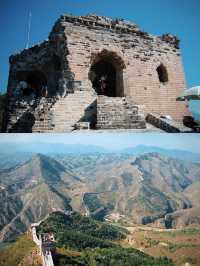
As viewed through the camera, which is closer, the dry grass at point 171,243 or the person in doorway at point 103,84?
the dry grass at point 171,243

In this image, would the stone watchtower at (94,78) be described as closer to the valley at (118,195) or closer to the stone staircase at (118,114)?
the stone staircase at (118,114)

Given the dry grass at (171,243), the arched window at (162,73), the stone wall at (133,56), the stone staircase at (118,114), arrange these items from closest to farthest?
the dry grass at (171,243), the stone staircase at (118,114), the stone wall at (133,56), the arched window at (162,73)

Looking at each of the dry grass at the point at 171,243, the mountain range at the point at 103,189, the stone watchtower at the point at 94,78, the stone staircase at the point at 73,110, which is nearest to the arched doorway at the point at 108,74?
the stone watchtower at the point at 94,78

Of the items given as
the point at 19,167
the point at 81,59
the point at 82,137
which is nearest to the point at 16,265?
the point at 19,167

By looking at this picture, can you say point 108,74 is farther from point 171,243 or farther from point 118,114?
point 171,243

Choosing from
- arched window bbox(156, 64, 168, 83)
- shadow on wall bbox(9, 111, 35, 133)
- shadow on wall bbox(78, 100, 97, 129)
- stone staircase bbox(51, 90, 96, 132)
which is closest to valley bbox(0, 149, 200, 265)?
stone staircase bbox(51, 90, 96, 132)

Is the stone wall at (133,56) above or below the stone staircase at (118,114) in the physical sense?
above
